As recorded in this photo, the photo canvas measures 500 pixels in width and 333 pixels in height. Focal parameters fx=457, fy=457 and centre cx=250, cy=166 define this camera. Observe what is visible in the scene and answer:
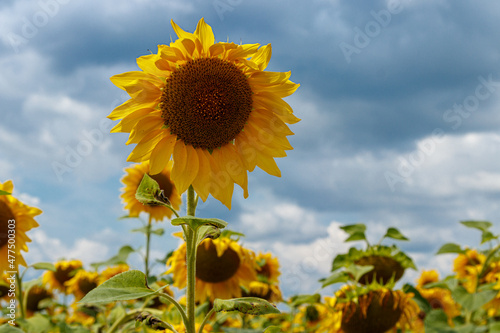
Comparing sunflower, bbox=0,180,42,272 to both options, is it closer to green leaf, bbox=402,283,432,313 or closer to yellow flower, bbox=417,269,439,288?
green leaf, bbox=402,283,432,313

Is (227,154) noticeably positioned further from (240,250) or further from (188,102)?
(240,250)

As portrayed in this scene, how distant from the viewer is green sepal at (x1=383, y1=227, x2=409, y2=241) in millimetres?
4383

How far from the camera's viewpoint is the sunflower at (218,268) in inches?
160

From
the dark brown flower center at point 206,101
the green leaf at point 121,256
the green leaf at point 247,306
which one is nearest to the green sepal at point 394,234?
the dark brown flower center at point 206,101

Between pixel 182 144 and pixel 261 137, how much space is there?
42 cm

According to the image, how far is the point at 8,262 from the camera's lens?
12.2 ft

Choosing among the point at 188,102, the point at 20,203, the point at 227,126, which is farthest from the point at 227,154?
the point at 20,203

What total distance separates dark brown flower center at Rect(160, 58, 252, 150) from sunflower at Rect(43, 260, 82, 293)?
579 cm

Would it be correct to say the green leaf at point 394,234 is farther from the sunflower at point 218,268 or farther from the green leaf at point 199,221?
the green leaf at point 199,221

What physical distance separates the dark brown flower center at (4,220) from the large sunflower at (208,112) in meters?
2.07

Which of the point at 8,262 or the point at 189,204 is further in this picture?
the point at 8,262

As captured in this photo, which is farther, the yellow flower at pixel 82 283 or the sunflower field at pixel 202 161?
the yellow flower at pixel 82 283

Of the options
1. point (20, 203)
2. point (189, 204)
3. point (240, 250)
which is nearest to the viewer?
point (189, 204)

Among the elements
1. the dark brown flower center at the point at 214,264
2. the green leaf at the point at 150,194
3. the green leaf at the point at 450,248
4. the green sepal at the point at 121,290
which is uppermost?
the green leaf at the point at 150,194
